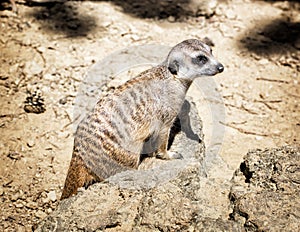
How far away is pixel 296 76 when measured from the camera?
13.0 ft

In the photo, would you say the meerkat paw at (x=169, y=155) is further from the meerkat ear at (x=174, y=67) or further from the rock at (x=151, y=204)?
the meerkat ear at (x=174, y=67)

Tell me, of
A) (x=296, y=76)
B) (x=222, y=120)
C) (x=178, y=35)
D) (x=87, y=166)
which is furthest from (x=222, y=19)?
(x=87, y=166)

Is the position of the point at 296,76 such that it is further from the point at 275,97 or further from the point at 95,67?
the point at 95,67

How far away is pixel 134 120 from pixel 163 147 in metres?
0.32

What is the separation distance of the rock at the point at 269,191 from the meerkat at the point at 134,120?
1.95ft

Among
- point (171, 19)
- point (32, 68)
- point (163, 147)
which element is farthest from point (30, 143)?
point (171, 19)

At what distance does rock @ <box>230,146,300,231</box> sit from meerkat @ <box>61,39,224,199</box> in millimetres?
595

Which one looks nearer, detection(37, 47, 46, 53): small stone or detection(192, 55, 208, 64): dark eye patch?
detection(192, 55, 208, 64): dark eye patch

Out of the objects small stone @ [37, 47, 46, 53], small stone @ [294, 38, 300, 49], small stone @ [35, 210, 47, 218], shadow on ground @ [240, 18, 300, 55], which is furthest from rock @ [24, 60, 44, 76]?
small stone @ [294, 38, 300, 49]

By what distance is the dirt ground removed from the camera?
118 inches

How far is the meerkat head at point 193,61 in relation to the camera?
258 cm

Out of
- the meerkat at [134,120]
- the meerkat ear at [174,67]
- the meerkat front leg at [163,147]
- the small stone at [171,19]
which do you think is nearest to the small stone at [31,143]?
the meerkat at [134,120]

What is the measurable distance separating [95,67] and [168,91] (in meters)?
1.39

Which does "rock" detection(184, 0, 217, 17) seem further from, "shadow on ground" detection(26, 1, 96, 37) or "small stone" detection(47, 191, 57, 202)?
"small stone" detection(47, 191, 57, 202)
